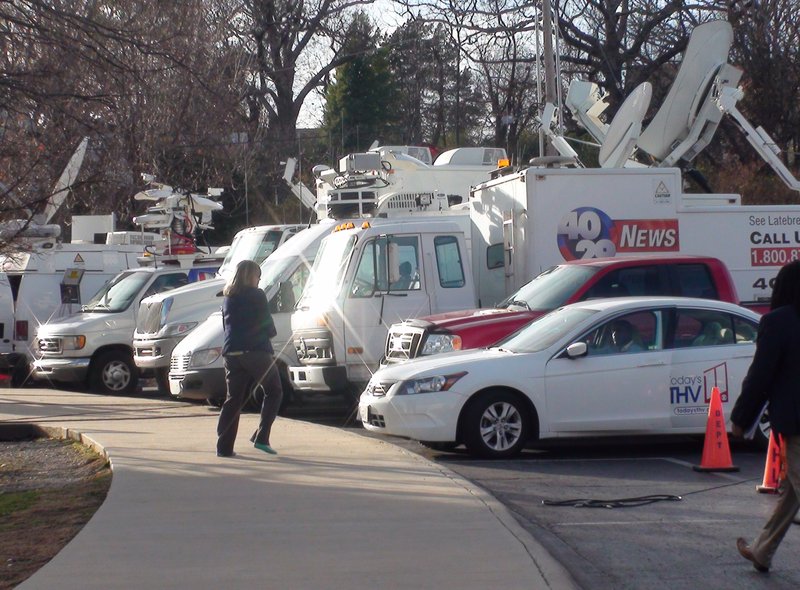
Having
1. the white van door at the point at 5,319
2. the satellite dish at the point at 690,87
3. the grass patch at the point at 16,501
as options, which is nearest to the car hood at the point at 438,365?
the grass patch at the point at 16,501

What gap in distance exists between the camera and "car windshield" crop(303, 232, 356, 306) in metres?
14.1

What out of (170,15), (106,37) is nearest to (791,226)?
(170,15)

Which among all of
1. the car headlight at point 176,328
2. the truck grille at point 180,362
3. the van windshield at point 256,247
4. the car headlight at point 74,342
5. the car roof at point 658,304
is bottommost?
the truck grille at point 180,362

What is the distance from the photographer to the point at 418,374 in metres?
10.9

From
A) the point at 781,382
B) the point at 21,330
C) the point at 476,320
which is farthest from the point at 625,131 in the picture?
the point at 21,330

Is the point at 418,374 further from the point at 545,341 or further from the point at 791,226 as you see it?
the point at 791,226

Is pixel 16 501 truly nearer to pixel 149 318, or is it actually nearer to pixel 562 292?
pixel 562 292

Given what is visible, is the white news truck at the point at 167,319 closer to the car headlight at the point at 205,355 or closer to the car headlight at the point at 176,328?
the car headlight at the point at 176,328

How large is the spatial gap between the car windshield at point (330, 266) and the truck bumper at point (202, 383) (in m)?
1.55

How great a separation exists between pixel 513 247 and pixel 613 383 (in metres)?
4.06

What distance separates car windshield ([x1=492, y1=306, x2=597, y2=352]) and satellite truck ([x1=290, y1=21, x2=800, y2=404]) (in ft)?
8.42

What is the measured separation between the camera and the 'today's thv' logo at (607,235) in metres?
14.3

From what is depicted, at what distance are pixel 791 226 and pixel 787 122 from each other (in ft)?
62.7

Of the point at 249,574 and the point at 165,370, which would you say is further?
the point at 165,370
